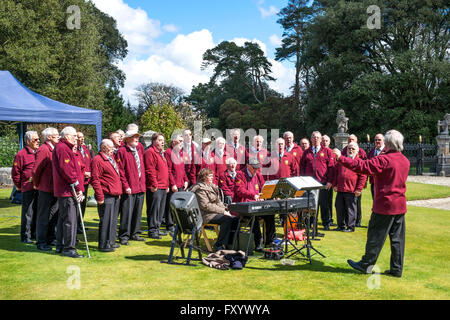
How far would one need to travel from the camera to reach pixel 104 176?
23.0ft

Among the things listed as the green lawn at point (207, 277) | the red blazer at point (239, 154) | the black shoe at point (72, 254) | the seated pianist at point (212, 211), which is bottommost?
the green lawn at point (207, 277)

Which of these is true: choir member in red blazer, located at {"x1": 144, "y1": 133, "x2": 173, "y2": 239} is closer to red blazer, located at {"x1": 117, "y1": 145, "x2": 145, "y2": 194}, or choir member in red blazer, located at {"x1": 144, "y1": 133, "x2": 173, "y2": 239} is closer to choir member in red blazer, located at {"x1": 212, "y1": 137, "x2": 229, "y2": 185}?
red blazer, located at {"x1": 117, "y1": 145, "x2": 145, "y2": 194}

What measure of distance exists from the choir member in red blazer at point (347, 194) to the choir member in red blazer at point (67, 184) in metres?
5.36

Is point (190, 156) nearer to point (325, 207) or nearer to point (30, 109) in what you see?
point (325, 207)

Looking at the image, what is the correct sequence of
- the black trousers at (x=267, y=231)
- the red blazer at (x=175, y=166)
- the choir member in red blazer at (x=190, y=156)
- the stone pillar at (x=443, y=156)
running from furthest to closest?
the stone pillar at (x=443, y=156)
the choir member in red blazer at (x=190, y=156)
the red blazer at (x=175, y=166)
the black trousers at (x=267, y=231)

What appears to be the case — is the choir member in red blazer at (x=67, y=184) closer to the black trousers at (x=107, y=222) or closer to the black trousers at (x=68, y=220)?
the black trousers at (x=68, y=220)

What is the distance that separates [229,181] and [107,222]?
85.7 inches

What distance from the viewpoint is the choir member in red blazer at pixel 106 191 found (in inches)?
273

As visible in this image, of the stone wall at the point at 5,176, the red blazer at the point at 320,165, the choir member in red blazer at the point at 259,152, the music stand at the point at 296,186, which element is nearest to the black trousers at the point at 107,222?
the music stand at the point at 296,186

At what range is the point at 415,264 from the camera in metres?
6.44

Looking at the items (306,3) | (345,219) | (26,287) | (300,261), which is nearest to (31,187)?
(26,287)

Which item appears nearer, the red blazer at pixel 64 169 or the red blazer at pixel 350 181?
the red blazer at pixel 64 169

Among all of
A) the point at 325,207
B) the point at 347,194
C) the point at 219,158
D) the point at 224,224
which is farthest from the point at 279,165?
the point at 224,224
